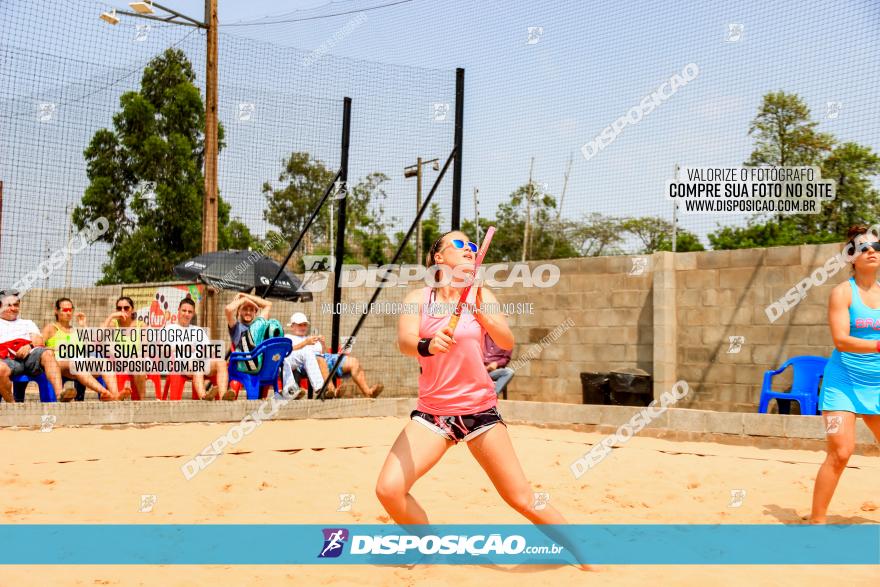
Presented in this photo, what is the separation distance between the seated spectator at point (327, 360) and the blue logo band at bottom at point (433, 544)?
16.2 ft

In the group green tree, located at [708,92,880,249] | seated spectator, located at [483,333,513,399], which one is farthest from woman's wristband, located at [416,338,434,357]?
green tree, located at [708,92,880,249]

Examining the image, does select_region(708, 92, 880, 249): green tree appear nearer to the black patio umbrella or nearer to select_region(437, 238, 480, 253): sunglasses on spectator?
the black patio umbrella

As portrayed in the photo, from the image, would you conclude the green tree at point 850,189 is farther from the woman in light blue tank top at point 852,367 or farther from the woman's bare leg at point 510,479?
the woman's bare leg at point 510,479

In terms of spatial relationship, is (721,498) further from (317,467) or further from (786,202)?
(786,202)

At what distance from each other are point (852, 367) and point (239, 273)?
8062 mm

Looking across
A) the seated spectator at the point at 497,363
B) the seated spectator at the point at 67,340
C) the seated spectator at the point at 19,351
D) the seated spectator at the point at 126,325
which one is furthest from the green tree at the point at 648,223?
the seated spectator at the point at 19,351

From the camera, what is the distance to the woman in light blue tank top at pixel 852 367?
4.80 meters

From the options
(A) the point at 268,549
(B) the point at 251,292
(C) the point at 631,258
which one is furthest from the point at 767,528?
(B) the point at 251,292

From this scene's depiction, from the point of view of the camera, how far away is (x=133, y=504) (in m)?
5.25

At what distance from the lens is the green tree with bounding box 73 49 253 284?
12540 millimetres

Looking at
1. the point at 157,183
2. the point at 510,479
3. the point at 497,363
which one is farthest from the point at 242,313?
the point at 157,183

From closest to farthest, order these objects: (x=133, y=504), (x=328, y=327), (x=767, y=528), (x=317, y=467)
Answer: (x=767, y=528) → (x=133, y=504) → (x=317, y=467) → (x=328, y=327)

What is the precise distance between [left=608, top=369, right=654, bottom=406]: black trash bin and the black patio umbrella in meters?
4.51
